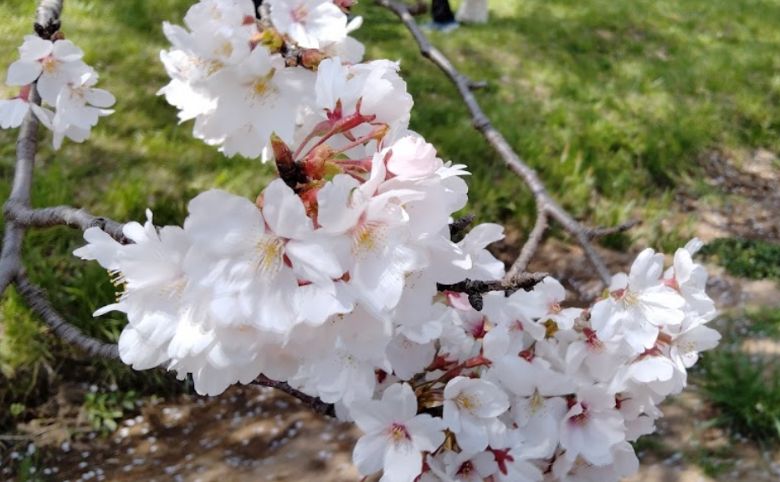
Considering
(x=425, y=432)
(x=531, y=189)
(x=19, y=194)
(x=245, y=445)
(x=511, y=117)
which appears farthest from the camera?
(x=511, y=117)

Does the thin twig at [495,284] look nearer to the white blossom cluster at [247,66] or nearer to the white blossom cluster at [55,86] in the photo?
the white blossom cluster at [247,66]

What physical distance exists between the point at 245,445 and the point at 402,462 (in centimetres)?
161

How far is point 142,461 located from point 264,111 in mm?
1932

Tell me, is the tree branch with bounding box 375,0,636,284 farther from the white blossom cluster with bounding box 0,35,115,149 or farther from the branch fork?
the white blossom cluster with bounding box 0,35,115,149

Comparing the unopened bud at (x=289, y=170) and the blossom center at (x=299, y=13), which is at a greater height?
the blossom center at (x=299, y=13)

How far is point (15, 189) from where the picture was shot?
1.40m

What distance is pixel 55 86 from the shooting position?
1.45 m

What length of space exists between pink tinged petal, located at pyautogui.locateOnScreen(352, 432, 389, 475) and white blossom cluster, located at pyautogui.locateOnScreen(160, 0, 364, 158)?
432 millimetres

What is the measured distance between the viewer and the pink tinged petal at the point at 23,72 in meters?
1.39

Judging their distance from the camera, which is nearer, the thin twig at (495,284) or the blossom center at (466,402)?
Answer: the thin twig at (495,284)

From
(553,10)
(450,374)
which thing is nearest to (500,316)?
(450,374)

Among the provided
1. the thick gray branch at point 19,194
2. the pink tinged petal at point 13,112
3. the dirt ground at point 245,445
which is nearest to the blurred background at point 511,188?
the dirt ground at point 245,445

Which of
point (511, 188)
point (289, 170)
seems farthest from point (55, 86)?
point (511, 188)

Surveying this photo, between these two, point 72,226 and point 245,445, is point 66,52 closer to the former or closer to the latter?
point 72,226
